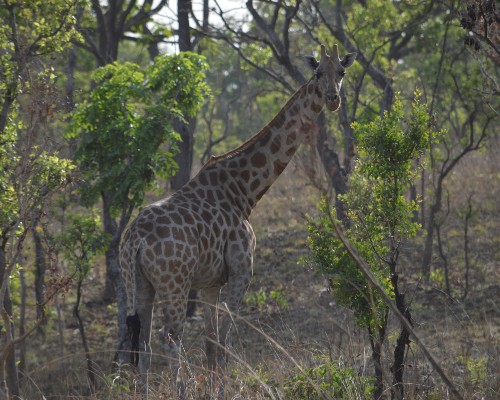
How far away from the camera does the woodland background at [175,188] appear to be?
8.32m

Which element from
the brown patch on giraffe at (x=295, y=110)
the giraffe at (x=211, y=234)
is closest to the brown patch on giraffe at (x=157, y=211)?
the giraffe at (x=211, y=234)

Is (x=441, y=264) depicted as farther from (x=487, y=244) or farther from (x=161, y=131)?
(x=161, y=131)

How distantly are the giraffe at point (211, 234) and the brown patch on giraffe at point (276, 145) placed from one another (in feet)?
0.04

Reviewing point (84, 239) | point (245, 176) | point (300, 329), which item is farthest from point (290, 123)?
point (300, 329)

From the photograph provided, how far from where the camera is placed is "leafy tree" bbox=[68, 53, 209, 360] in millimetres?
11953

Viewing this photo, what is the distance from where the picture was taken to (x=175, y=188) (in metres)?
16.8

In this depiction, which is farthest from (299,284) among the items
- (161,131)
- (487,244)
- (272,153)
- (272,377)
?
(272,377)

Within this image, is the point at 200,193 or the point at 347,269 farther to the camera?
the point at 200,193

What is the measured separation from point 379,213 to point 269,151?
7.25ft

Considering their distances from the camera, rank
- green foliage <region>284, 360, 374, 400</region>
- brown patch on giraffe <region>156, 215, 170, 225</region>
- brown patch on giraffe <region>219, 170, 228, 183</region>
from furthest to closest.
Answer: brown patch on giraffe <region>219, 170, 228, 183</region> < brown patch on giraffe <region>156, 215, 170, 225</region> < green foliage <region>284, 360, 374, 400</region>

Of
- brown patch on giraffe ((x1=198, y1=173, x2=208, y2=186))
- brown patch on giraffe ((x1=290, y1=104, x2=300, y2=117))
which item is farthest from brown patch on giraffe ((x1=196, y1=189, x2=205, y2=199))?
brown patch on giraffe ((x1=290, y1=104, x2=300, y2=117))

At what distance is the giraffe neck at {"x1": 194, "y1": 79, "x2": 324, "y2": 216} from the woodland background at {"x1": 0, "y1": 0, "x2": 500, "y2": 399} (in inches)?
44.5

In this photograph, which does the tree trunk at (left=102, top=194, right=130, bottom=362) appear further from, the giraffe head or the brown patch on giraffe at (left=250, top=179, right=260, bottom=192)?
the giraffe head

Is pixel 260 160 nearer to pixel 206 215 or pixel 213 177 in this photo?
pixel 213 177
